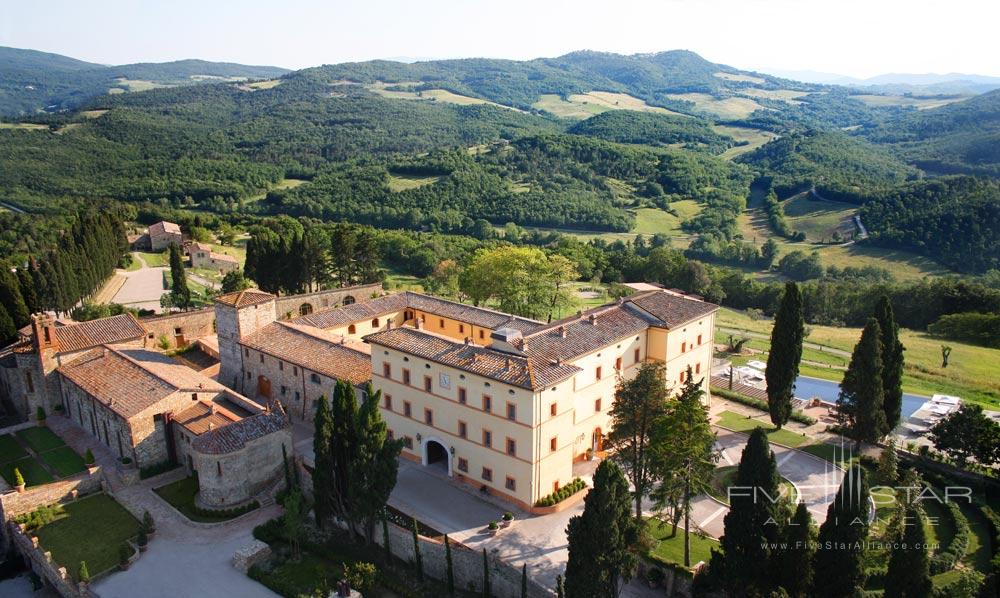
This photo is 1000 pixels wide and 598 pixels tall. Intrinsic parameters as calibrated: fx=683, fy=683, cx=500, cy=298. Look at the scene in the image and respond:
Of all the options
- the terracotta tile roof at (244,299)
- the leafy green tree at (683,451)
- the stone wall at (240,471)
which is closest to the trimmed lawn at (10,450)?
the stone wall at (240,471)

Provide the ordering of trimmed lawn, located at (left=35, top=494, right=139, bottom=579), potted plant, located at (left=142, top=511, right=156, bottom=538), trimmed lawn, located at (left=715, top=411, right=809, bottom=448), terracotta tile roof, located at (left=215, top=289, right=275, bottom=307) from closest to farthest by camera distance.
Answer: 1. trimmed lawn, located at (left=35, top=494, right=139, bottom=579)
2. potted plant, located at (left=142, top=511, right=156, bottom=538)
3. trimmed lawn, located at (left=715, top=411, right=809, bottom=448)
4. terracotta tile roof, located at (left=215, top=289, right=275, bottom=307)

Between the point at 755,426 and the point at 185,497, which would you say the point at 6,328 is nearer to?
the point at 185,497

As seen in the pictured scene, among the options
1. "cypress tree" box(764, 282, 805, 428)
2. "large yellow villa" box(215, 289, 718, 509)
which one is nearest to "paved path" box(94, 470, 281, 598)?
"large yellow villa" box(215, 289, 718, 509)

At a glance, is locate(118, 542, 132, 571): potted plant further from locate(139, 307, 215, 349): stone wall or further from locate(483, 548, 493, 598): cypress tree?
locate(139, 307, 215, 349): stone wall

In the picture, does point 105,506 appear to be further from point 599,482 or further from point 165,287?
point 165,287

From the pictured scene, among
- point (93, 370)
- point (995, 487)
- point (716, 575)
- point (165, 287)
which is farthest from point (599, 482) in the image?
point (165, 287)

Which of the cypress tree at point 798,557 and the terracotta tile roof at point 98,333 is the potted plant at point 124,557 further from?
the cypress tree at point 798,557
